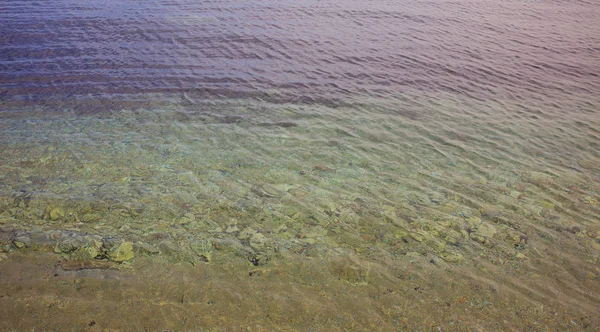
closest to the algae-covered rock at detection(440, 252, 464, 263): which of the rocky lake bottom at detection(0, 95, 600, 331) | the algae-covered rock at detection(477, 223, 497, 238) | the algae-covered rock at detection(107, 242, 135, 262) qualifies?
the rocky lake bottom at detection(0, 95, 600, 331)

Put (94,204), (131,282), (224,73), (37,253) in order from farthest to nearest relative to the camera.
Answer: (224,73)
(94,204)
(37,253)
(131,282)

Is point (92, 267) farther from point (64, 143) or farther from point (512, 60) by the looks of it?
point (512, 60)

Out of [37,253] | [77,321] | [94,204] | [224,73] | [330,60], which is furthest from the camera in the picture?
[330,60]

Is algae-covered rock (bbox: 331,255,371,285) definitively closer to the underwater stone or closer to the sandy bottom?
the sandy bottom

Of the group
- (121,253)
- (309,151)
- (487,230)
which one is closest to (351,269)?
(487,230)

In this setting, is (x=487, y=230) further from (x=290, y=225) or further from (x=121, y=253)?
(x=121, y=253)

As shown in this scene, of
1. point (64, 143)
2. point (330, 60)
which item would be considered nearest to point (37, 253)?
point (64, 143)
